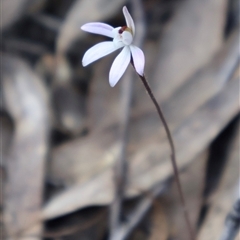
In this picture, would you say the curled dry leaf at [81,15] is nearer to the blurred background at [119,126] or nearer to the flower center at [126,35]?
the blurred background at [119,126]

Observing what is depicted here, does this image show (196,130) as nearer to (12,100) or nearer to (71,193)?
(71,193)

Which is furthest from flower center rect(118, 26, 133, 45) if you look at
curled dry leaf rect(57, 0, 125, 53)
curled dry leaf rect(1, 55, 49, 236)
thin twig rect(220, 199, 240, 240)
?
curled dry leaf rect(57, 0, 125, 53)

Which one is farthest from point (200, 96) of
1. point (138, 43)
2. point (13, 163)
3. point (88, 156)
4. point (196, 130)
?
point (13, 163)

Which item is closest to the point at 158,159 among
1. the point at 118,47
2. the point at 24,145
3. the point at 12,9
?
the point at 24,145

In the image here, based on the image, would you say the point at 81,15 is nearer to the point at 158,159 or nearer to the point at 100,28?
the point at 158,159

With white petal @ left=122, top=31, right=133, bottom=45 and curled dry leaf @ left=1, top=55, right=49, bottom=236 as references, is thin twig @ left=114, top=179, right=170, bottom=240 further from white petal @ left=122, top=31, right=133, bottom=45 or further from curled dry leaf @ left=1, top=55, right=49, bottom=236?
white petal @ left=122, top=31, right=133, bottom=45

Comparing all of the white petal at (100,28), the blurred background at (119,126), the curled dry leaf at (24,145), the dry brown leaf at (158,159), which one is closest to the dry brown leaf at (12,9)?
the blurred background at (119,126)
